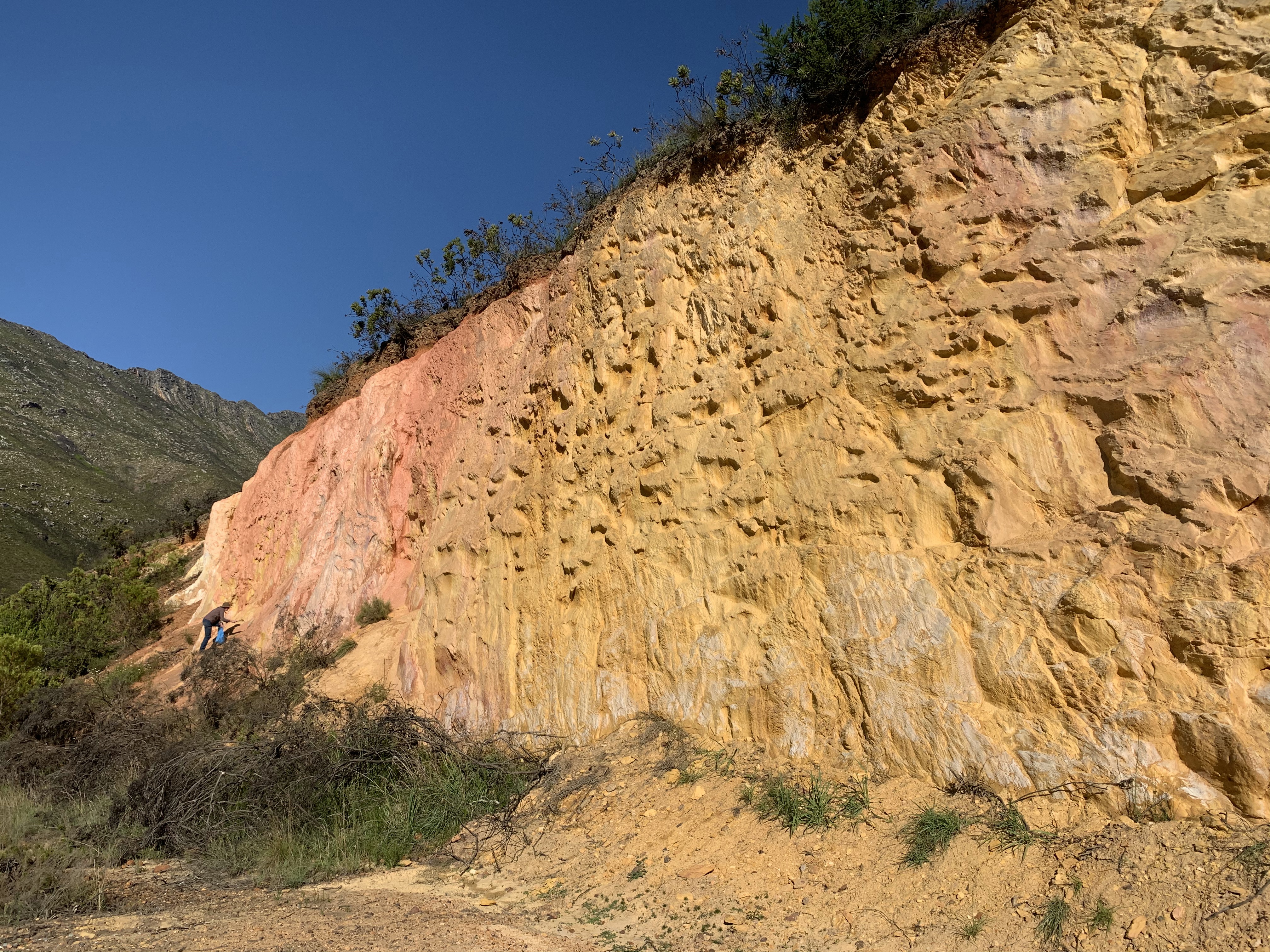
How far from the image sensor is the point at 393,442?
14.4 m

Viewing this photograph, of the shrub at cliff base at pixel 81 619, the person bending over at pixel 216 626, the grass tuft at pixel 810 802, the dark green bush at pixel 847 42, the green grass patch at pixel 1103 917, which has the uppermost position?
the dark green bush at pixel 847 42

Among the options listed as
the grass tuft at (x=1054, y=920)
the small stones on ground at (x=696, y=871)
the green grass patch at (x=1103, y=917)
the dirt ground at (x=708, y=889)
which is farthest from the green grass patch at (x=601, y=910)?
the green grass patch at (x=1103, y=917)

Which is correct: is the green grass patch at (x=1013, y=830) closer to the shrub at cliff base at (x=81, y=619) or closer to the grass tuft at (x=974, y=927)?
the grass tuft at (x=974, y=927)

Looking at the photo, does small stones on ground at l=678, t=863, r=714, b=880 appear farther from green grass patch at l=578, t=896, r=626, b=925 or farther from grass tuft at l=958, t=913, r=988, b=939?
grass tuft at l=958, t=913, r=988, b=939

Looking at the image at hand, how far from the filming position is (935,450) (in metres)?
6.13

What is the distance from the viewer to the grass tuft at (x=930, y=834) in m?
4.64

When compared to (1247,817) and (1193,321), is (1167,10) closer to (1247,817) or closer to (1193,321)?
(1193,321)

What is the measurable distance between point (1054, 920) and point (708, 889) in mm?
2080

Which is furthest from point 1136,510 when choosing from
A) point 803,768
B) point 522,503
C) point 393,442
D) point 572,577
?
point 393,442

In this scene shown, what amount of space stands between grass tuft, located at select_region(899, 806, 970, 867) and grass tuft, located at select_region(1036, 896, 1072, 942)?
2.32 feet

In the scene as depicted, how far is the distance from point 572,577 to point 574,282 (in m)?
4.44

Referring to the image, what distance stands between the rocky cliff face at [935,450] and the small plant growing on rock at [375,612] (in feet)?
8.13

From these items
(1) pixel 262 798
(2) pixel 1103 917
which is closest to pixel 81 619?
(1) pixel 262 798

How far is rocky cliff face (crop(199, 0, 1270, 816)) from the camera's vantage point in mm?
4770
